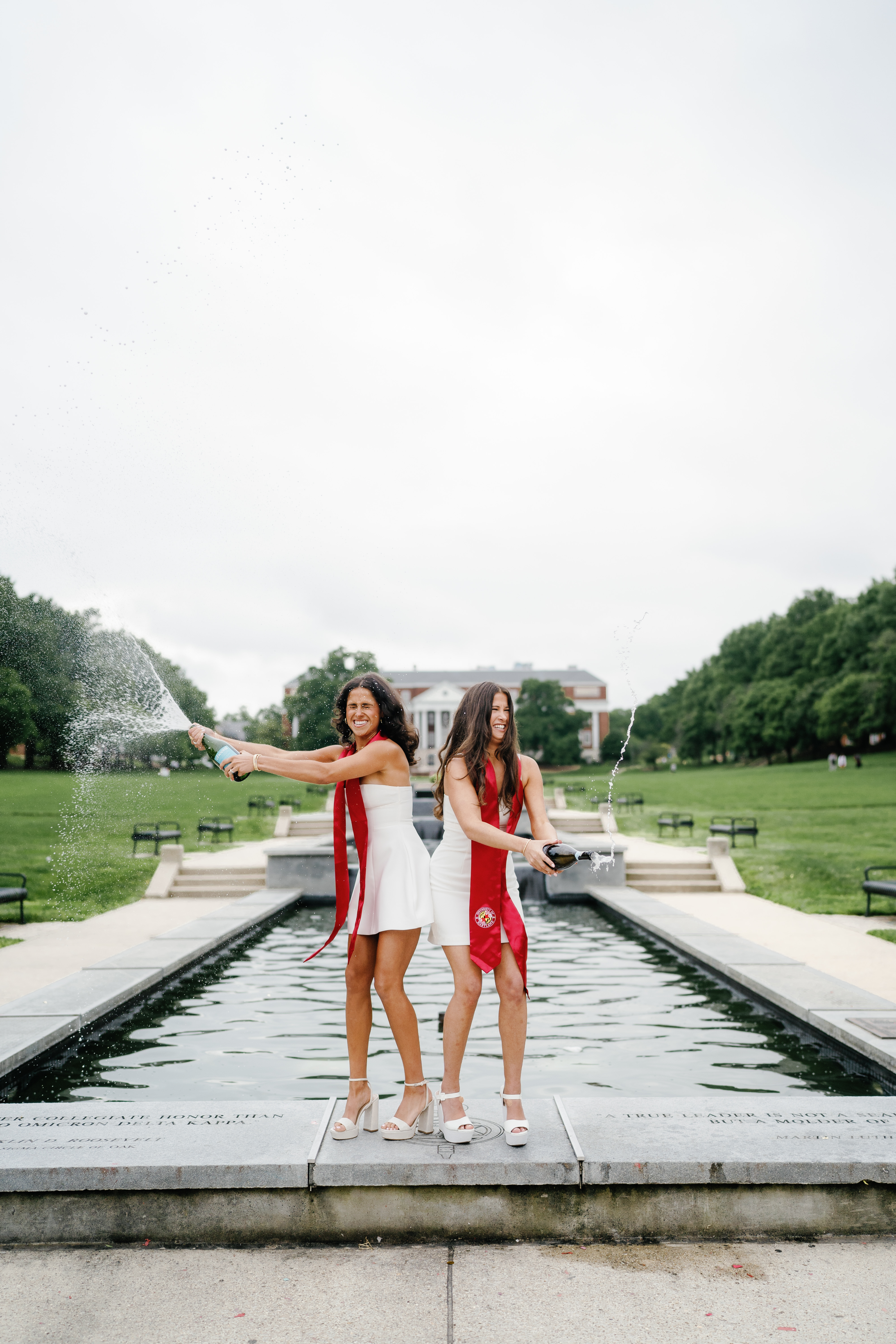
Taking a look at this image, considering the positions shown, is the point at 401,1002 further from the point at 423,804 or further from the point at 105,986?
the point at 423,804

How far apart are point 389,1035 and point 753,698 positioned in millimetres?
75706

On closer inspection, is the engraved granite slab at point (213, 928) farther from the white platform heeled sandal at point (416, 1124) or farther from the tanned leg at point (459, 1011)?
the tanned leg at point (459, 1011)

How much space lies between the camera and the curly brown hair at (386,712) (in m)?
4.42

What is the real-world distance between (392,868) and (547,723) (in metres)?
73.2

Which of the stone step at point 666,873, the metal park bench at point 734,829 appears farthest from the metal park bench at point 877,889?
the metal park bench at point 734,829

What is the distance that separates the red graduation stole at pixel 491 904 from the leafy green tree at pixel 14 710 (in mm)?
15162

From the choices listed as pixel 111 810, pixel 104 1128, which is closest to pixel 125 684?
pixel 104 1128

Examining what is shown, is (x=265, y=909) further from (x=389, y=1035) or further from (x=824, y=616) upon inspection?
(x=824, y=616)

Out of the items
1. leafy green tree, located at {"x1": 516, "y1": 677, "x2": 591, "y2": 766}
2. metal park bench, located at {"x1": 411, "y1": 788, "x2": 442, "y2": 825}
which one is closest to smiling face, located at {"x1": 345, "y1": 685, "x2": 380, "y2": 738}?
metal park bench, located at {"x1": 411, "y1": 788, "x2": 442, "y2": 825}

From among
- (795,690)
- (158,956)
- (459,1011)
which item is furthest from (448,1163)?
(795,690)

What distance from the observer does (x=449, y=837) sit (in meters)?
4.37

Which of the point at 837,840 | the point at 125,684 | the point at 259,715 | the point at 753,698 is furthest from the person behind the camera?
the point at 753,698

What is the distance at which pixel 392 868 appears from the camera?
4.31 m

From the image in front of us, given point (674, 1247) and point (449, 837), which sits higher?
point (449, 837)
